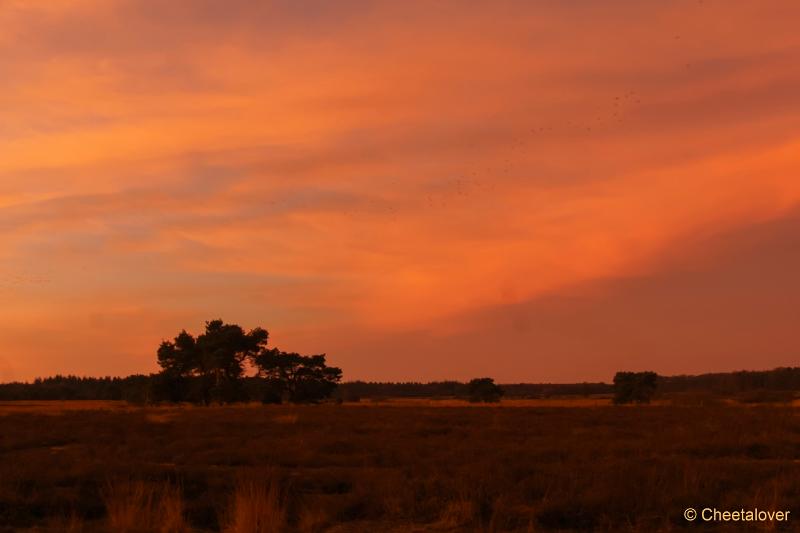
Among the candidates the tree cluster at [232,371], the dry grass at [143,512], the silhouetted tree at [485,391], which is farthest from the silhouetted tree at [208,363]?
the dry grass at [143,512]

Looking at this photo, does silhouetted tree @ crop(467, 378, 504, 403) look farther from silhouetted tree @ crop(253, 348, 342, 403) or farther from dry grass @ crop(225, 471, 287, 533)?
dry grass @ crop(225, 471, 287, 533)

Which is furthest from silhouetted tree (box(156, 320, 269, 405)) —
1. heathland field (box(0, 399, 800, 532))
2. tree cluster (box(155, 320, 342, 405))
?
heathland field (box(0, 399, 800, 532))

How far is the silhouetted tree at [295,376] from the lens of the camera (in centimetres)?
8544

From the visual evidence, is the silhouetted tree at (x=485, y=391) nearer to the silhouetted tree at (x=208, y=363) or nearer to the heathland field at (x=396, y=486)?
the silhouetted tree at (x=208, y=363)

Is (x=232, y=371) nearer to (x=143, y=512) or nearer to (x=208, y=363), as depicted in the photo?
(x=208, y=363)

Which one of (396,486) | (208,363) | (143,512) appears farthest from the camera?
(208,363)

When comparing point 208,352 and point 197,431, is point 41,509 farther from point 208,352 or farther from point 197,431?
point 208,352

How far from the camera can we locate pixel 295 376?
86438 mm

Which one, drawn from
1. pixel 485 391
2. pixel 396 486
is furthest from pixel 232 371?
pixel 396 486

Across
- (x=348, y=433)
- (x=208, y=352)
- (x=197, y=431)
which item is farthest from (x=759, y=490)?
(x=208, y=352)

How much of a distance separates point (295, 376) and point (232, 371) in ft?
21.8

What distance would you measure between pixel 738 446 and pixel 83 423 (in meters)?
29.0

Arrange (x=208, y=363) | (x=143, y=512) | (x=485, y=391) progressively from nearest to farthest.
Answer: (x=143, y=512)
(x=208, y=363)
(x=485, y=391)

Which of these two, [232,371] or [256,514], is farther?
[232,371]
